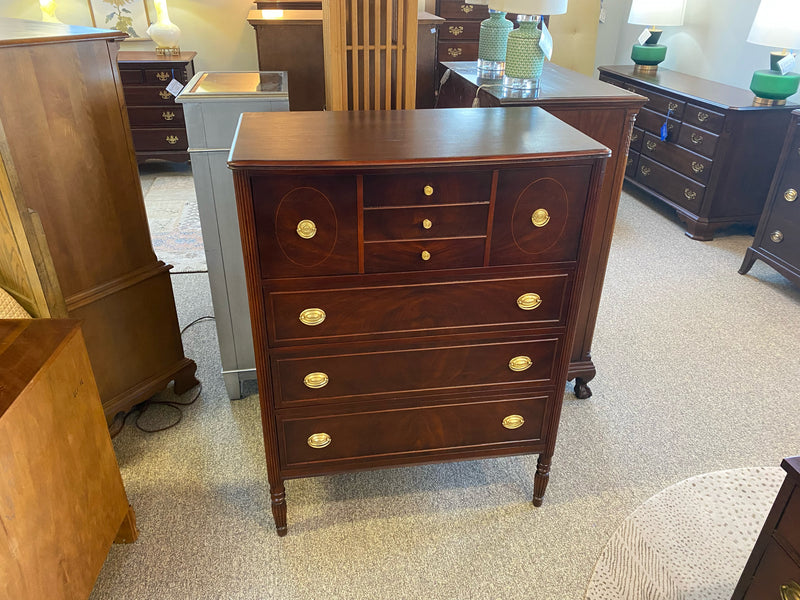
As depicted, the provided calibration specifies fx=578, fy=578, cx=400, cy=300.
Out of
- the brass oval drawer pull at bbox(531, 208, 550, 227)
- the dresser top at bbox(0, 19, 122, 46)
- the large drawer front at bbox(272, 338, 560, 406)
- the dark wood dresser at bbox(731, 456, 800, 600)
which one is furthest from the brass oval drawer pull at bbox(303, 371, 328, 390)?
the dresser top at bbox(0, 19, 122, 46)

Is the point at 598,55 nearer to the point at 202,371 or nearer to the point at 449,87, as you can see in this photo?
the point at 449,87

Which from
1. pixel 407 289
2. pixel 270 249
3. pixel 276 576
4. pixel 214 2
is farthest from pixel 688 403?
pixel 214 2

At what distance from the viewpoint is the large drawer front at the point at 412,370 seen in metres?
1.42

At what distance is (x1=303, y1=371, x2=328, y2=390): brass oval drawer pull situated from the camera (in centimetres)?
142

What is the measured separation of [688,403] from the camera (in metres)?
2.19

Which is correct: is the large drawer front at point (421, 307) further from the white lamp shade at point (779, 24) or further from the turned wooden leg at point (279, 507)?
the white lamp shade at point (779, 24)

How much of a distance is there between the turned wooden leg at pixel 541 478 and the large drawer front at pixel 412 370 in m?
0.29

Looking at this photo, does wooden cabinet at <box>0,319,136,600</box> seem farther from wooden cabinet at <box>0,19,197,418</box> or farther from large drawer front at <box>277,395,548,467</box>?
large drawer front at <box>277,395,548,467</box>

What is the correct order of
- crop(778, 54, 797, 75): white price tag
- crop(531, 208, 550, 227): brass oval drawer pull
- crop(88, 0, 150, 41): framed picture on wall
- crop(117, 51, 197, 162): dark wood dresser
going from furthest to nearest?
crop(88, 0, 150, 41): framed picture on wall → crop(117, 51, 197, 162): dark wood dresser → crop(778, 54, 797, 75): white price tag → crop(531, 208, 550, 227): brass oval drawer pull

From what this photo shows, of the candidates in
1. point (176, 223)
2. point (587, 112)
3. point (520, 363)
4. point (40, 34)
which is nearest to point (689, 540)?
point (520, 363)

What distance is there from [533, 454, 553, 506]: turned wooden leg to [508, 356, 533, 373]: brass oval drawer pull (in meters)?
0.33

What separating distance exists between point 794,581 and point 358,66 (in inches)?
61.6

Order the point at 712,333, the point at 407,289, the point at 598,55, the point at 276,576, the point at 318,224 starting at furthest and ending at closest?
the point at 598,55
the point at 712,333
the point at 276,576
the point at 407,289
the point at 318,224

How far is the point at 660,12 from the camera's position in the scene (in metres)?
3.83
